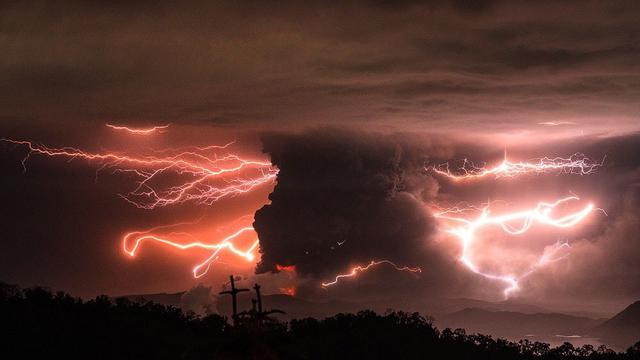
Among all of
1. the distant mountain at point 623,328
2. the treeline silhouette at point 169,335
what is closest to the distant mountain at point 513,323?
the distant mountain at point 623,328

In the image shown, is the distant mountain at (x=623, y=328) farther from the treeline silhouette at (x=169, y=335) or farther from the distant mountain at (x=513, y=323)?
the treeline silhouette at (x=169, y=335)

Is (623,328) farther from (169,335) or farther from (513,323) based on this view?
(169,335)

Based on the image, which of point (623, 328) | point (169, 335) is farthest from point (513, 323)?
point (169, 335)

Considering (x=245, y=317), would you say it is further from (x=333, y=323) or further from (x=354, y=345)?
(x=333, y=323)

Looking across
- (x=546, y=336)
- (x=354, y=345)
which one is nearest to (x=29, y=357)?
(x=354, y=345)

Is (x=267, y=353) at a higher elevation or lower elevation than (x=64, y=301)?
lower

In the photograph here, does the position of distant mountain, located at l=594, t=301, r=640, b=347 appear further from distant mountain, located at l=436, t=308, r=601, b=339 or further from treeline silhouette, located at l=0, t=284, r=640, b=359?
treeline silhouette, located at l=0, t=284, r=640, b=359
